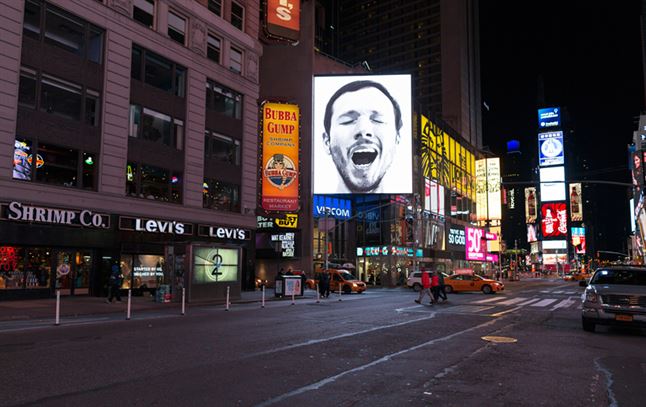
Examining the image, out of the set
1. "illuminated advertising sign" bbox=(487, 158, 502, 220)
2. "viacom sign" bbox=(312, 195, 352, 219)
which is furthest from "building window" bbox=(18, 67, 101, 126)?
"illuminated advertising sign" bbox=(487, 158, 502, 220)

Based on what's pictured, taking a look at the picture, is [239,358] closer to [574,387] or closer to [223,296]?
[574,387]

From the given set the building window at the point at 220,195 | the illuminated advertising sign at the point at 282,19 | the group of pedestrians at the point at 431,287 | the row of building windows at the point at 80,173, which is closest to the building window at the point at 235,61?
the illuminated advertising sign at the point at 282,19

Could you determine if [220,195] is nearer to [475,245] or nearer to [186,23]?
[186,23]

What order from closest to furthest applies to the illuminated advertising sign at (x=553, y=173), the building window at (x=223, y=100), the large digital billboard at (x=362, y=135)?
the building window at (x=223, y=100) → the large digital billboard at (x=362, y=135) → the illuminated advertising sign at (x=553, y=173)

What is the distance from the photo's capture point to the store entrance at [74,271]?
26.3m

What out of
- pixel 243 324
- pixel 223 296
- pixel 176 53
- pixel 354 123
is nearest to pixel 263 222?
pixel 354 123

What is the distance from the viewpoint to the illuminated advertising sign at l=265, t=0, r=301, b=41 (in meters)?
46.7

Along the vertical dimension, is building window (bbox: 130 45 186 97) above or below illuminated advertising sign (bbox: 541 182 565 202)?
below

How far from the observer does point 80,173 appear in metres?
27.2

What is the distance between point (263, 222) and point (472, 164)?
182 feet

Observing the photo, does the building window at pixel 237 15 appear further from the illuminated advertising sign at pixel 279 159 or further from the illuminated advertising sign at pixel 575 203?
the illuminated advertising sign at pixel 575 203

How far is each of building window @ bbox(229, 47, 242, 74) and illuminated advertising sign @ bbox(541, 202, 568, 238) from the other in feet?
463

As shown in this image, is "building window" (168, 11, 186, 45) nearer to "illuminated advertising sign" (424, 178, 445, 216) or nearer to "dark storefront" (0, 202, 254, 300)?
"dark storefront" (0, 202, 254, 300)

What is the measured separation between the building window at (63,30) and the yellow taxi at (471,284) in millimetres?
26936
